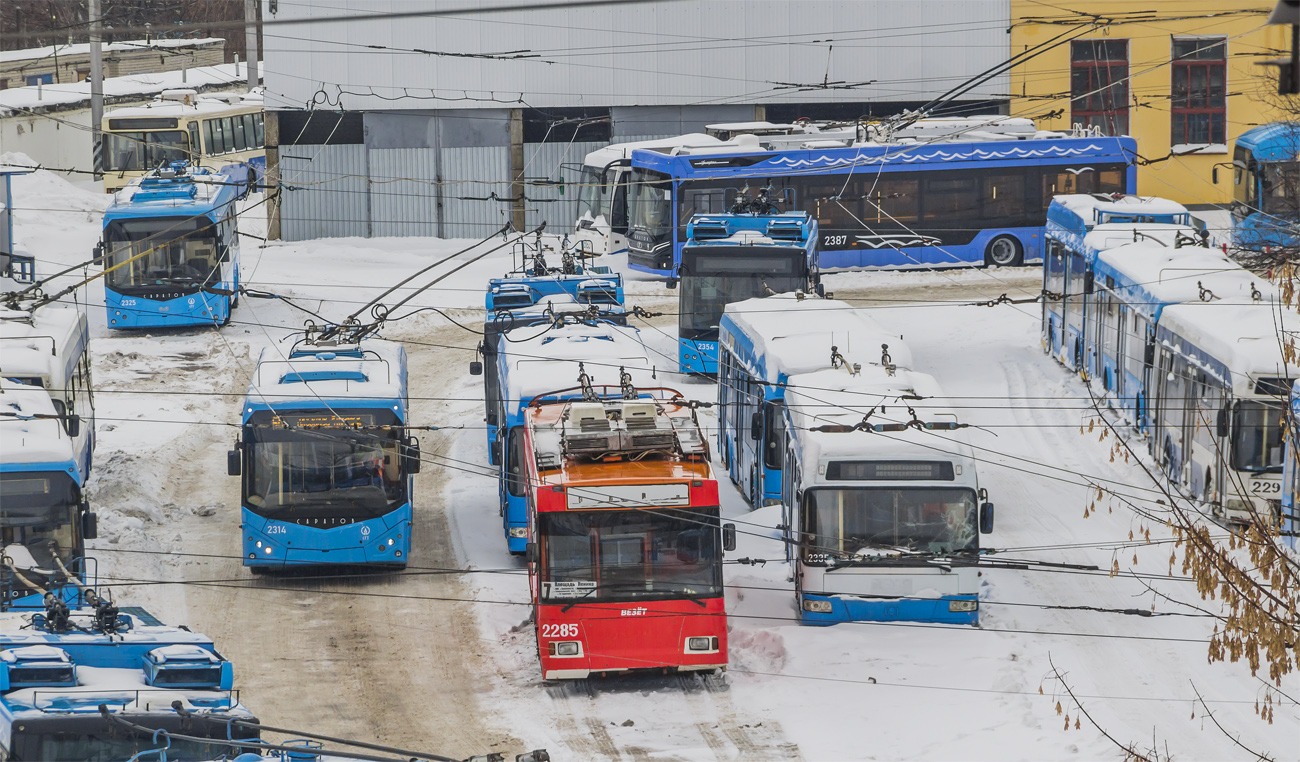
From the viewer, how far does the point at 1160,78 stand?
45.7m

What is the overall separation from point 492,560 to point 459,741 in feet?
19.2

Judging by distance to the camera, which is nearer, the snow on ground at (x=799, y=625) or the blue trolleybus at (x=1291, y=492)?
the snow on ground at (x=799, y=625)

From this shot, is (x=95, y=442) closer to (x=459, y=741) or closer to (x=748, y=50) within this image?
(x=459, y=741)

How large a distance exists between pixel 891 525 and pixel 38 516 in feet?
29.3

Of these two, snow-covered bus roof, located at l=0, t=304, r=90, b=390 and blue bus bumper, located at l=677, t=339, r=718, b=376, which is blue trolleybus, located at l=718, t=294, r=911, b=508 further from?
snow-covered bus roof, located at l=0, t=304, r=90, b=390

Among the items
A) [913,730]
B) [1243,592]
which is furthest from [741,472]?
[1243,592]

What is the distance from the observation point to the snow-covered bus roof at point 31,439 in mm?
18281

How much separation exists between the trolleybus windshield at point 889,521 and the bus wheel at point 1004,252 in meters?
21.4

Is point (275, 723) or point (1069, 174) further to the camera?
point (1069, 174)

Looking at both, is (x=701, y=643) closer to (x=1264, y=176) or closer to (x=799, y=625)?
(x=799, y=625)

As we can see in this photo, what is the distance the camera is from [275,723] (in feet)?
51.7

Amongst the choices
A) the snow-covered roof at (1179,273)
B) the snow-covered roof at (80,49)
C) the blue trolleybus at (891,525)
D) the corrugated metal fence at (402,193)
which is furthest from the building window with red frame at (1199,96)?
the snow-covered roof at (80,49)

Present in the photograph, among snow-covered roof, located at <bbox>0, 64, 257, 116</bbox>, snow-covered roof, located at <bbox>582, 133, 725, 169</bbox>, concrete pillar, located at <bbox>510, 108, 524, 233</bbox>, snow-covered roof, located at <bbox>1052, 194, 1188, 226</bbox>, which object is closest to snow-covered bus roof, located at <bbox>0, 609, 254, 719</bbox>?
snow-covered roof, located at <bbox>1052, 194, 1188, 226</bbox>

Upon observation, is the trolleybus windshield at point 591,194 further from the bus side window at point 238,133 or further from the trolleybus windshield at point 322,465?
the trolleybus windshield at point 322,465
